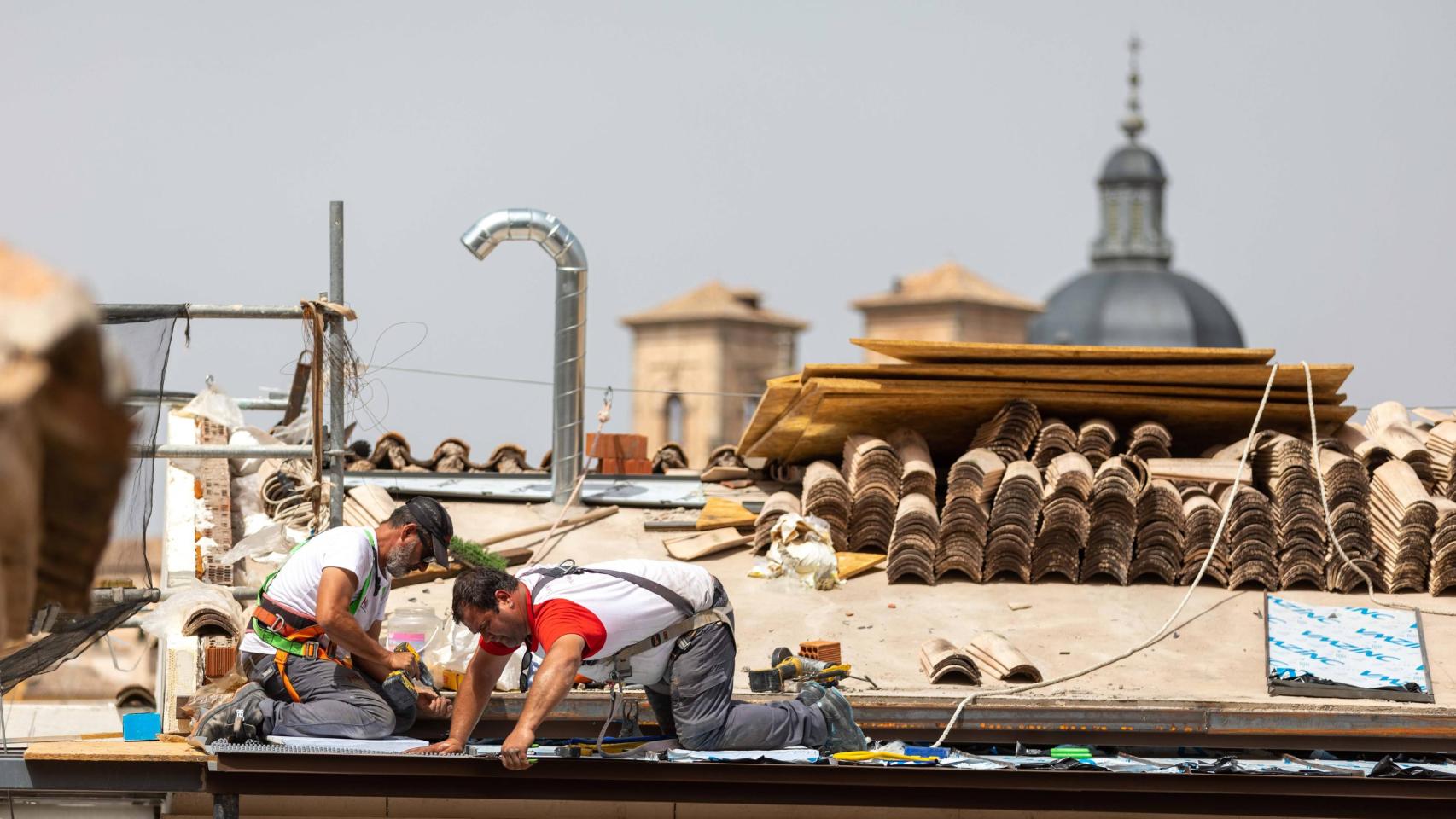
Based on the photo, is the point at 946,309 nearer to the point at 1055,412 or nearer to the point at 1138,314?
the point at 1138,314

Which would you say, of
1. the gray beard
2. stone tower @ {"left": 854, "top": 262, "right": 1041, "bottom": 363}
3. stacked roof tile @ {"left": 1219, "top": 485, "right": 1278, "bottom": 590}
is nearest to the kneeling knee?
the gray beard

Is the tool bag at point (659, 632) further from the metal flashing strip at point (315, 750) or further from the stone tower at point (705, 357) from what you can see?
the stone tower at point (705, 357)

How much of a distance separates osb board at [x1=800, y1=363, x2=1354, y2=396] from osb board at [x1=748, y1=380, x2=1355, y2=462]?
0.38 feet

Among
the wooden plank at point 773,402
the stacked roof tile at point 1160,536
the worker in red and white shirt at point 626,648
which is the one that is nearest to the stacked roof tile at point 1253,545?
the stacked roof tile at point 1160,536

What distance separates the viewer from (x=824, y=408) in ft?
37.1

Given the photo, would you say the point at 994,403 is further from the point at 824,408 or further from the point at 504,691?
the point at 504,691

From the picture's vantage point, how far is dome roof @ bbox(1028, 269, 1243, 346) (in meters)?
86.5

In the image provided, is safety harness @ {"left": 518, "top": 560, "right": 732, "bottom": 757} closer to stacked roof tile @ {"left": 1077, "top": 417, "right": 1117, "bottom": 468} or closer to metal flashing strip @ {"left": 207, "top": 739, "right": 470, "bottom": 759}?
metal flashing strip @ {"left": 207, "top": 739, "right": 470, "bottom": 759}

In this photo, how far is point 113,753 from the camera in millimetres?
7391

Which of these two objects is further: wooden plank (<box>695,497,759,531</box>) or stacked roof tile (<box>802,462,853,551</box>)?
wooden plank (<box>695,497,759,531</box>)

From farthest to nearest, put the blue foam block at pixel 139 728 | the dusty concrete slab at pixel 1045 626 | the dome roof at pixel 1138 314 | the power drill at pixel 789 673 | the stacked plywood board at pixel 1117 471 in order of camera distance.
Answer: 1. the dome roof at pixel 1138 314
2. the stacked plywood board at pixel 1117 471
3. the dusty concrete slab at pixel 1045 626
4. the power drill at pixel 789 673
5. the blue foam block at pixel 139 728

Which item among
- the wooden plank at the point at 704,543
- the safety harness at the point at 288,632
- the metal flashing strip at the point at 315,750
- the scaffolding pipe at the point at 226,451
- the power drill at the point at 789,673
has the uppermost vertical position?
the scaffolding pipe at the point at 226,451

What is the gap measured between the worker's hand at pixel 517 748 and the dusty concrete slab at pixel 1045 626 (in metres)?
2.20

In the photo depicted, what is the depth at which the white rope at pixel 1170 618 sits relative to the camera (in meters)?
8.20
